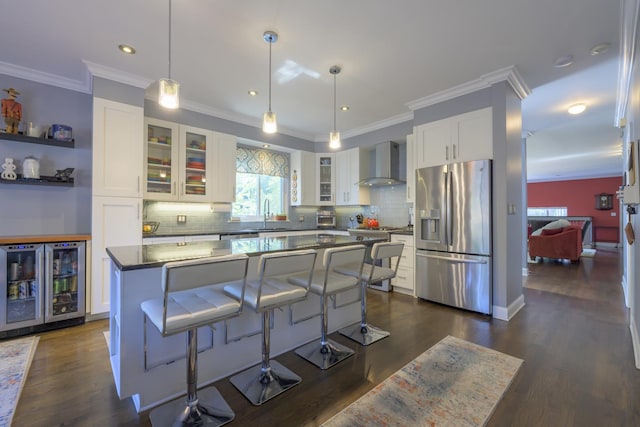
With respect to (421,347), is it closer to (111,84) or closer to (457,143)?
(457,143)

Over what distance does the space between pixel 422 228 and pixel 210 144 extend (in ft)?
11.1

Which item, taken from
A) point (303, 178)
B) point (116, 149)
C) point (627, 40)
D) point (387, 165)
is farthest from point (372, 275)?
point (303, 178)

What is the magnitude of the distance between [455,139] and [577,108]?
2.30 metres

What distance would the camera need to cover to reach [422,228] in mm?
3877

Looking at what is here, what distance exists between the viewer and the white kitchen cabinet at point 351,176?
5.29 meters

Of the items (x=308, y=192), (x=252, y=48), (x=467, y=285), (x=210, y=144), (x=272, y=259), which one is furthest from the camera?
(x=308, y=192)

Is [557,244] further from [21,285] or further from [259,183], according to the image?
A: [21,285]

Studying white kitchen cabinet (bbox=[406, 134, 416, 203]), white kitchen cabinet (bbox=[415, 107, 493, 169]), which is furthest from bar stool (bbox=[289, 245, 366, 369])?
white kitchen cabinet (bbox=[406, 134, 416, 203])

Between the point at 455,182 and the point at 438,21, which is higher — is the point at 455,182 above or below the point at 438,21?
below

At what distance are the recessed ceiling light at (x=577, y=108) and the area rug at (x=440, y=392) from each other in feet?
13.0

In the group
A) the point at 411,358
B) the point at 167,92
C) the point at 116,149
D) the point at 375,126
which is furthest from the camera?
the point at 375,126

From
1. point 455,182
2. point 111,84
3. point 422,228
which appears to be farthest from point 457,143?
point 111,84

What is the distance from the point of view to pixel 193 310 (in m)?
1.47

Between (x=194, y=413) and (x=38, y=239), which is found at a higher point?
(x=38, y=239)
